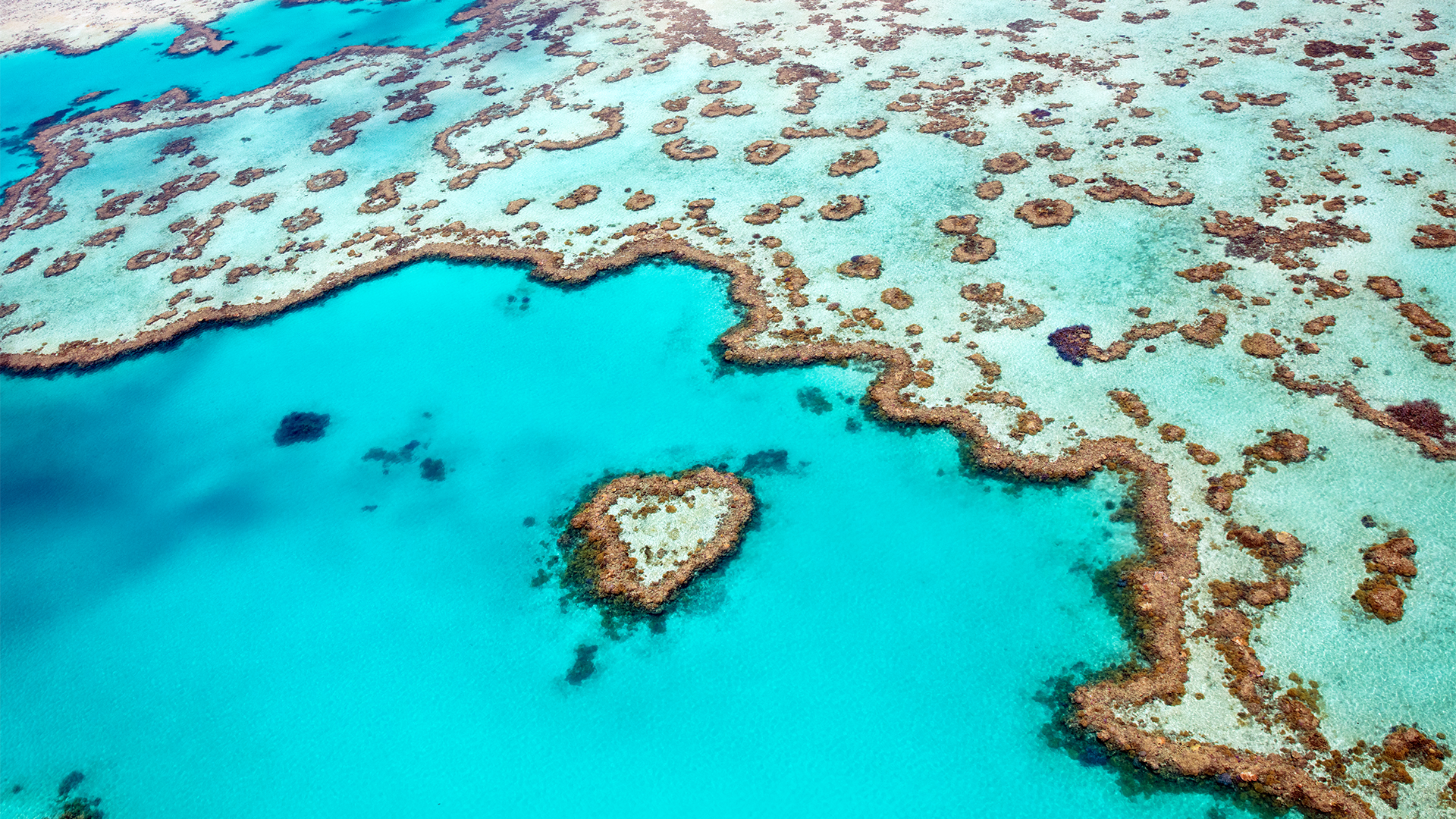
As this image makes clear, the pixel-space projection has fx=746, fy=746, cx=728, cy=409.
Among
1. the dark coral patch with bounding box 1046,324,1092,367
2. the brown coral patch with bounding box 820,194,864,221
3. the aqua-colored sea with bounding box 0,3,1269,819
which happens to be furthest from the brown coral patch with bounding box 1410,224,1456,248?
the brown coral patch with bounding box 820,194,864,221

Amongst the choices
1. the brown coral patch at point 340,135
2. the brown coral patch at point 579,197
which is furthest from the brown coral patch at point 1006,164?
the brown coral patch at point 340,135

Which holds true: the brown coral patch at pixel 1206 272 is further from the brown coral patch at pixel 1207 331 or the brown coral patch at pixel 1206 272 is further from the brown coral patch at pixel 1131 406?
the brown coral patch at pixel 1131 406

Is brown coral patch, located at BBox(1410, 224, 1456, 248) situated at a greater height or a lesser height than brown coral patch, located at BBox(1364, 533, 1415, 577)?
greater

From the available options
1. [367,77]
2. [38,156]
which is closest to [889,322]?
[367,77]

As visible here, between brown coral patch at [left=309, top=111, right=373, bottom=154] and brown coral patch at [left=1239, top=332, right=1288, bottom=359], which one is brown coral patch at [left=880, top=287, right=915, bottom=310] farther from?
brown coral patch at [left=309, top=111, right=373, bottom=154]

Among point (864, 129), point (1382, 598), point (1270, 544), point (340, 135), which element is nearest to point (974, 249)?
point (864, 129)

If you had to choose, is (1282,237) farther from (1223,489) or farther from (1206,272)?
(1223,489)
